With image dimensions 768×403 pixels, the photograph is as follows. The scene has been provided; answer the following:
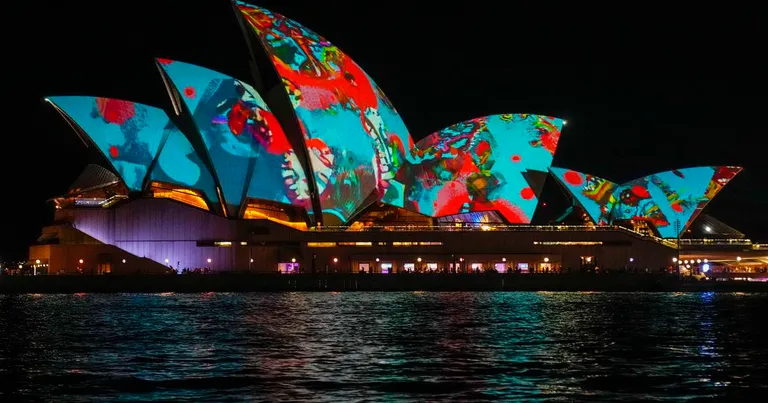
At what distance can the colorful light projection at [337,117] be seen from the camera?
62844mm

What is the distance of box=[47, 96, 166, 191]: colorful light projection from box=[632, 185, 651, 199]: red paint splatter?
3825 centimetres

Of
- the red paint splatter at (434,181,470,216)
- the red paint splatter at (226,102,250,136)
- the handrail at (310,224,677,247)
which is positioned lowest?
the handrail at (310,224,677,247)

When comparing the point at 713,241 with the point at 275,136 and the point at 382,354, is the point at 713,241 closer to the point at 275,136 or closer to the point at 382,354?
the point at 275,136

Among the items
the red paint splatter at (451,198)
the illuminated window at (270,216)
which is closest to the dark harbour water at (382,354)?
the illuminated window at (270,216)

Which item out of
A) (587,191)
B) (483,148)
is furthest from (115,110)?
(587,191)

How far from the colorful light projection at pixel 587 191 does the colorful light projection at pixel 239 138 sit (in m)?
22.9

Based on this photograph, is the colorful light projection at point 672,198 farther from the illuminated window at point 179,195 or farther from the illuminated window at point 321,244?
the illuminated window at point 179,195

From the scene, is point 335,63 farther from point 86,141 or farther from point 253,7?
point 86,141

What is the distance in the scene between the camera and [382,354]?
86.2 ft

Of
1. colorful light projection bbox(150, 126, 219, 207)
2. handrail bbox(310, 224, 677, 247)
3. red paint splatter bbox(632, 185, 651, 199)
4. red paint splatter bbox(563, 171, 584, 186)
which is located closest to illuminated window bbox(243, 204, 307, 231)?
handrail bbox(310, 224, 677, 247)

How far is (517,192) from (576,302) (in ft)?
75.9

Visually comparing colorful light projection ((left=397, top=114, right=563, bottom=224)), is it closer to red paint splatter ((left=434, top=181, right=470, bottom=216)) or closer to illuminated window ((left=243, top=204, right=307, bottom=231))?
red paint splatter ((left=434, top=181, right=470, bottom=216))

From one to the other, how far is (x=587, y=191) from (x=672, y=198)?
7043mm

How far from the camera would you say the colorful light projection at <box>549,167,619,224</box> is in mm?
80000
